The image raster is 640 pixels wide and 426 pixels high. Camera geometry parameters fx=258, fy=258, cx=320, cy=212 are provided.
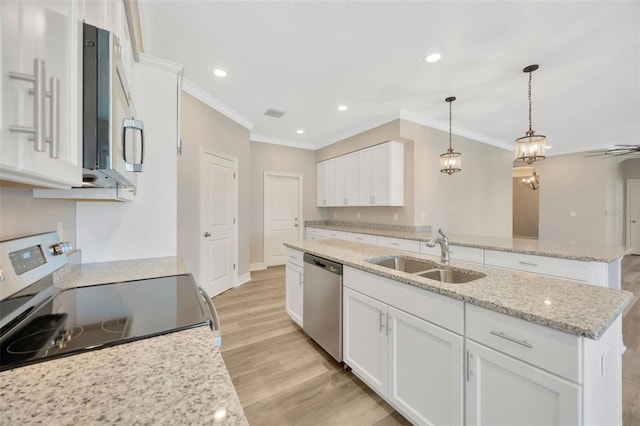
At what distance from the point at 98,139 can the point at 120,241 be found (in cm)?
147

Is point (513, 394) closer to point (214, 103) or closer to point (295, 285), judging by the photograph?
point (295, 285)

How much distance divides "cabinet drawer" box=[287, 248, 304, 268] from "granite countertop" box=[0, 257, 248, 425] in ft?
5.73

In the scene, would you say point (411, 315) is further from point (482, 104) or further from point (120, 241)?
point (482, 104)

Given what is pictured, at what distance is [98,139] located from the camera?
738 mm

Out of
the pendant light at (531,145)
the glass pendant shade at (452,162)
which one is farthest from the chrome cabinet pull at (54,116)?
the glass pendant shade at (452,162)

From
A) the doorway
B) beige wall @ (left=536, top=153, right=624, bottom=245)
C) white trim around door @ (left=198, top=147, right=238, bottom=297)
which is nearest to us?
white trim around door @ (left=198, top=147, right=238, bottom=297)

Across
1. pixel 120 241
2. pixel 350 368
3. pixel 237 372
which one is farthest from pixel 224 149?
pixel 350 368

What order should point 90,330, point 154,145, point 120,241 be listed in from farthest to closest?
point 154,145
point 120,241
point 90,330

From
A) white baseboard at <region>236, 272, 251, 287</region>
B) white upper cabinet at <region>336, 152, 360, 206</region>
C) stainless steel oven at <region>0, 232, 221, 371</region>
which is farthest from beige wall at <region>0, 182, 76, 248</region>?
white upper cabinet at <region>336, 152, 360, 206</region>

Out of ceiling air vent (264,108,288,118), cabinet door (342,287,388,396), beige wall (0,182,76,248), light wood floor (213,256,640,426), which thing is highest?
ceiling air vent (264,108,288,118)

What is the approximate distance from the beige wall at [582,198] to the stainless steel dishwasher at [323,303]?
7.47m

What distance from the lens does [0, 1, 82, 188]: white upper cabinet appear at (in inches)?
16.5

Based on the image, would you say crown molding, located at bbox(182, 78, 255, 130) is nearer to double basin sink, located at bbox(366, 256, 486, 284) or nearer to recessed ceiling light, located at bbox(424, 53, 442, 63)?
recessed ceiling light, located at bbox(424, 53, 442, 63)

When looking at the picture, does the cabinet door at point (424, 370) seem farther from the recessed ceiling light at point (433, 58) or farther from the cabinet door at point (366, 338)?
the recessed ceiling light at point (433, 58)
